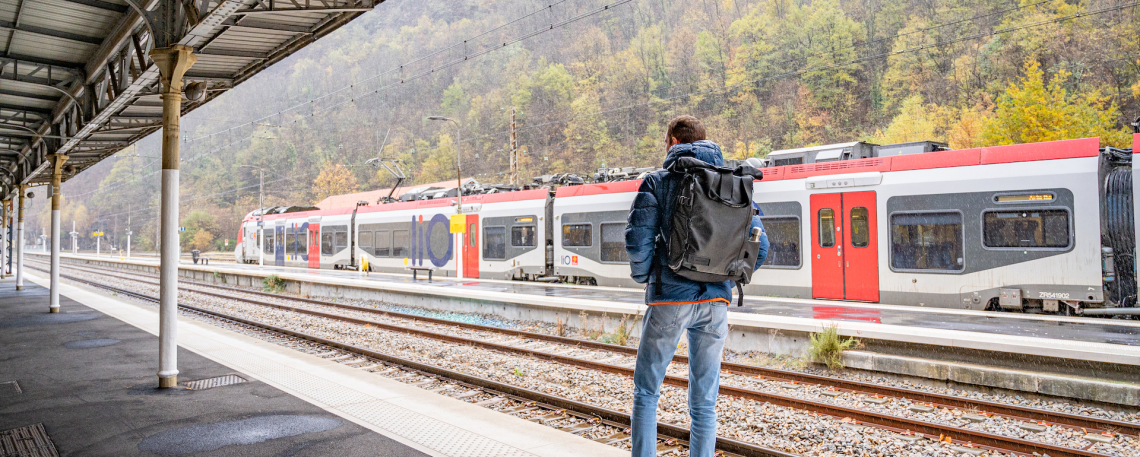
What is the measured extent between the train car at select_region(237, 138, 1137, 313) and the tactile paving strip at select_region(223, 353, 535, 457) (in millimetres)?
7476

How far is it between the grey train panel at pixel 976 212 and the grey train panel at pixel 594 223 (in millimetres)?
6913

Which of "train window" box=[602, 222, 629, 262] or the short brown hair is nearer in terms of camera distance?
the short brown hair

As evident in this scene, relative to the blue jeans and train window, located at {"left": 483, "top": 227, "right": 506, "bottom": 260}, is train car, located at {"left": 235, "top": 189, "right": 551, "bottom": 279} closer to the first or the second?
train window, located at {"left": 483, "top": 227, "right": 506, "bottom": 260}

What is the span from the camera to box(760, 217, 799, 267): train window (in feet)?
45.2

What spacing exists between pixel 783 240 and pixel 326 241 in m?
23.2

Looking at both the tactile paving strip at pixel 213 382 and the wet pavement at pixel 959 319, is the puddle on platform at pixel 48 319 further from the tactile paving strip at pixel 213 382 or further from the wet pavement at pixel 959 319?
the wet pavement at pixel 959 319

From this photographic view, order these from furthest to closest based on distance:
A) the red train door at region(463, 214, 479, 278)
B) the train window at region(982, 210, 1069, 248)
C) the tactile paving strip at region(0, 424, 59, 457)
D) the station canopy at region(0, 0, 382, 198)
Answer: the red train door at region(463, 214, 479, 278) < the train window at region(982, 210, 1069, 248) < the station canopy at region(0, 0, 382, 198) < the tactile paving strip at region(0, 424, 59, 457)

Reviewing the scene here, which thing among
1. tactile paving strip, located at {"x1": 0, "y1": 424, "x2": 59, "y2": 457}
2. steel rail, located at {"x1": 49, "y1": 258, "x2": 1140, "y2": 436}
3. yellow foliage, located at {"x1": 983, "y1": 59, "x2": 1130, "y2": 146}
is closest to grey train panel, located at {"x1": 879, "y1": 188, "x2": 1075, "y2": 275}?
steel rail, located at {"x1": 49, "y1": 258, "x2": 1140, "y2": 436}

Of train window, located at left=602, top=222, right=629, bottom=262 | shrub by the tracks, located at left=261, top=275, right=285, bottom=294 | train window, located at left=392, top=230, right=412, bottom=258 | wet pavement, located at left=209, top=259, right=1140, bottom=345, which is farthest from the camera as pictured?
train window, located at left=392, top=230, right=412, bottom=258

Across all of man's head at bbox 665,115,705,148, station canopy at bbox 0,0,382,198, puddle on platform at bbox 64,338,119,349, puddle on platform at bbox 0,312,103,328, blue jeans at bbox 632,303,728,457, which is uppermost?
station canopy at bbox 0,0,382,198

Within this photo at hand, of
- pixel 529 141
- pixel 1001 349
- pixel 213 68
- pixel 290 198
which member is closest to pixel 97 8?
pixel 213 68

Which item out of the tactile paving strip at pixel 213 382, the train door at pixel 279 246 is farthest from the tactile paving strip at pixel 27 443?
the train door at pixel 279 246

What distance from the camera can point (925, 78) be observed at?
4369 cm

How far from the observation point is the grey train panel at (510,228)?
19.9m
